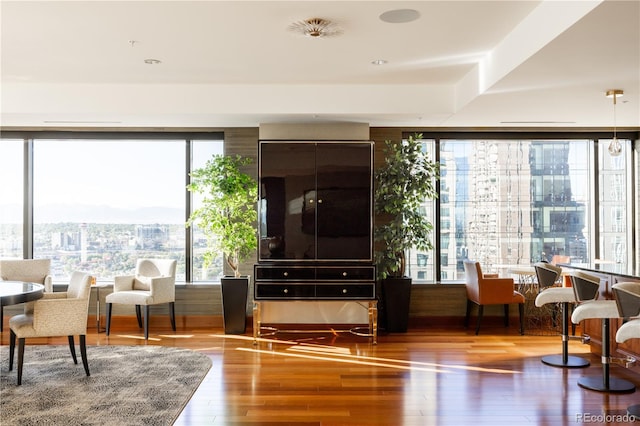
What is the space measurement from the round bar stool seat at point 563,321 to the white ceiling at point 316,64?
179 cm

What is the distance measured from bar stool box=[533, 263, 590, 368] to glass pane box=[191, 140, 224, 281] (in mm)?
3968

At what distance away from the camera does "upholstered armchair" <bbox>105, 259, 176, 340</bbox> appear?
6.52 meters

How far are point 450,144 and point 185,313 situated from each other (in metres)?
4.06

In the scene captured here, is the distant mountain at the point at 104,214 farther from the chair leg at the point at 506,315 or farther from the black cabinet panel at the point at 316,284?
the chair leg at the point at 506,315

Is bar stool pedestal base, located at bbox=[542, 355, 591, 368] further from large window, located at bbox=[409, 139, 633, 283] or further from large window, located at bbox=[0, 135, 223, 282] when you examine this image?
large window, located at bbox=[0, 135, 223, 282]

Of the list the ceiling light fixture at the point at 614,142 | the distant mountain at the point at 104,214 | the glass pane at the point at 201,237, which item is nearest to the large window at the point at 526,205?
the ceiling light fixture at the point at 614,142

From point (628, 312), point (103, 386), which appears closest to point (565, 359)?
point (628, 312)

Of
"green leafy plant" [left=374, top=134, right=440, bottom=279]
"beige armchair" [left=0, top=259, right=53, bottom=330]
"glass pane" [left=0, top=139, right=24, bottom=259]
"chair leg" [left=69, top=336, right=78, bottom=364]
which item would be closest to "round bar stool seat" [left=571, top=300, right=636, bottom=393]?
"green leafy plant" [left=374, top=134, right=440, bottom=279]

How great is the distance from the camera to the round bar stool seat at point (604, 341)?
4293mm

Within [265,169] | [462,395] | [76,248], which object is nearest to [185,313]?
[76,248]

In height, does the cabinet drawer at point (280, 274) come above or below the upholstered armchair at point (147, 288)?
above

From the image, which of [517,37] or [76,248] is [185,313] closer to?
[76,248]

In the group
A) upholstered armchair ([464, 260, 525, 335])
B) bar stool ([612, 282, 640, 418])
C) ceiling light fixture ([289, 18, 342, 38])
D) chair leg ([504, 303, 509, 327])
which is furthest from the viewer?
chair leg ([504, 303, 509, 327])

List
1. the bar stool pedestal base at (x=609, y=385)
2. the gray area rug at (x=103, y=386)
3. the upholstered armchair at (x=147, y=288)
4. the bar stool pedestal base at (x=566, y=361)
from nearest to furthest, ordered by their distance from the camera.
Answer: the gray area rug at (x=103, y=386)
the bar stool pedestal base at (x=609, y=385)
the bar stool pedestal base at (x=566, y=361)
the upholstered armchair at (x=147, y=288)
